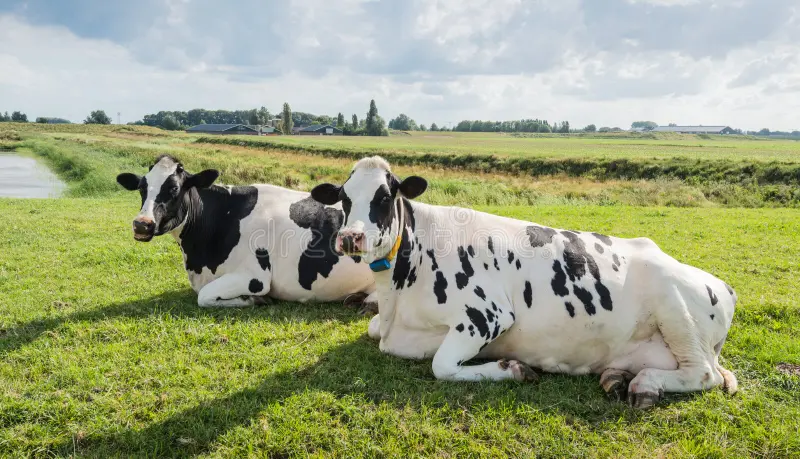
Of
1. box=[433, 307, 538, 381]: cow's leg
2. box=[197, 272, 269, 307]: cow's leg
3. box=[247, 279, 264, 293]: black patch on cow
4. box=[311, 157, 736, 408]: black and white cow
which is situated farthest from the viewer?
box=[247, 279, 264, 293]: black patch on cow

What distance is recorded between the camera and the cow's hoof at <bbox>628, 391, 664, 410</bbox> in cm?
400

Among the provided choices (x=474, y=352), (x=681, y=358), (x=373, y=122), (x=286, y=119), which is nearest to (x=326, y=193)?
(x=474, y=352)

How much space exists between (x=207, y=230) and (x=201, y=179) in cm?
66

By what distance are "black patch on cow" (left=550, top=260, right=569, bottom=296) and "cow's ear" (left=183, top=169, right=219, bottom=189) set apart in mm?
4375


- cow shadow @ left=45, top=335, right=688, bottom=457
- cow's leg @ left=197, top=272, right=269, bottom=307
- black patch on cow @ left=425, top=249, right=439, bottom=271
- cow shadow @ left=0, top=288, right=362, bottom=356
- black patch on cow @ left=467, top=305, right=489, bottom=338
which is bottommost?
cow shadow @ left=45, top=335, right=688, bottom=457

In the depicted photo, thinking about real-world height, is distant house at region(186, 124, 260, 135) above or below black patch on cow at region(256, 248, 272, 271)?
above

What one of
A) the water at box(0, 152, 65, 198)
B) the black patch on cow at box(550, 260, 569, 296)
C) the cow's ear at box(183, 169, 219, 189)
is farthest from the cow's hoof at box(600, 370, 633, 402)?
the water at box(0, 152, 65, 198)

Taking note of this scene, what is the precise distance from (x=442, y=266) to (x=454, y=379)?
39.9 inches

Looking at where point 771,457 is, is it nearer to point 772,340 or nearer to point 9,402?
point 772,340

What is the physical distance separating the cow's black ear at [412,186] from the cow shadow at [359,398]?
1572 millimetres

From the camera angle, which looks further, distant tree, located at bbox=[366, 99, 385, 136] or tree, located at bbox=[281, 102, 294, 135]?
tree, located at bbox=[281, 102, 294, 135]

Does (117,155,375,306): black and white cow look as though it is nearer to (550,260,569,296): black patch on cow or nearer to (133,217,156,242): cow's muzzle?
(133,217,156,242): cow's muzzle

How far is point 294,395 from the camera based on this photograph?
4.13 metres

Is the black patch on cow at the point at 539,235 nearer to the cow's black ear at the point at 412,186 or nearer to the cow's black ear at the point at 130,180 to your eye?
the cow's black ear at the point at 412,186
